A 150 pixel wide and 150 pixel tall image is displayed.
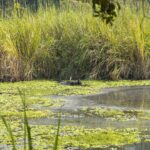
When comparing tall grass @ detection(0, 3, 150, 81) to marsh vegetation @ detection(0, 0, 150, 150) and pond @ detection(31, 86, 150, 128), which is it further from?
pond @ detection(31, 86, 150, 128)

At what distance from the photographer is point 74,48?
1241 cm

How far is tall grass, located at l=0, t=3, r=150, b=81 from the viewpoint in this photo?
461 inches

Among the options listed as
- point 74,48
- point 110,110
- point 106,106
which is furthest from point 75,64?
point 110,110

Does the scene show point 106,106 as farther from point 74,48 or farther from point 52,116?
point 74,48

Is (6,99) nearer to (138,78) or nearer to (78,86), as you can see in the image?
(78,86)

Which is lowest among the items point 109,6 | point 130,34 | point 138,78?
point 138,78

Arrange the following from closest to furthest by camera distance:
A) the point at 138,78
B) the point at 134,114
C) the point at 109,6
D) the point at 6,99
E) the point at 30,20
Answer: the point at 109,6, the point at 134,114, the point at 6,99, the point at 138,78, the point at 30,20

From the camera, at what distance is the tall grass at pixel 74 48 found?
1172 centimetres

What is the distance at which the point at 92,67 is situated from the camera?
1204cm

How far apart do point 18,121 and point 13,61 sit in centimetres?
478

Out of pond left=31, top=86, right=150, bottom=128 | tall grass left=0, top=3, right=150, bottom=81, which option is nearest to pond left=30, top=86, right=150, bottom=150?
pond left=31, top=86, right=150, bottom=128

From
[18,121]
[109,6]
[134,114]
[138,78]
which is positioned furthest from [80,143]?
[138,78]

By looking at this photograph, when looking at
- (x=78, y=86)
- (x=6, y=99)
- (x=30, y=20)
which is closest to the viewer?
(x=6, y=99)

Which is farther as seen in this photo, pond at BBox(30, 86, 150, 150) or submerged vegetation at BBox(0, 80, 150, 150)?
pond at BBox(30, 86, 150, 150)
